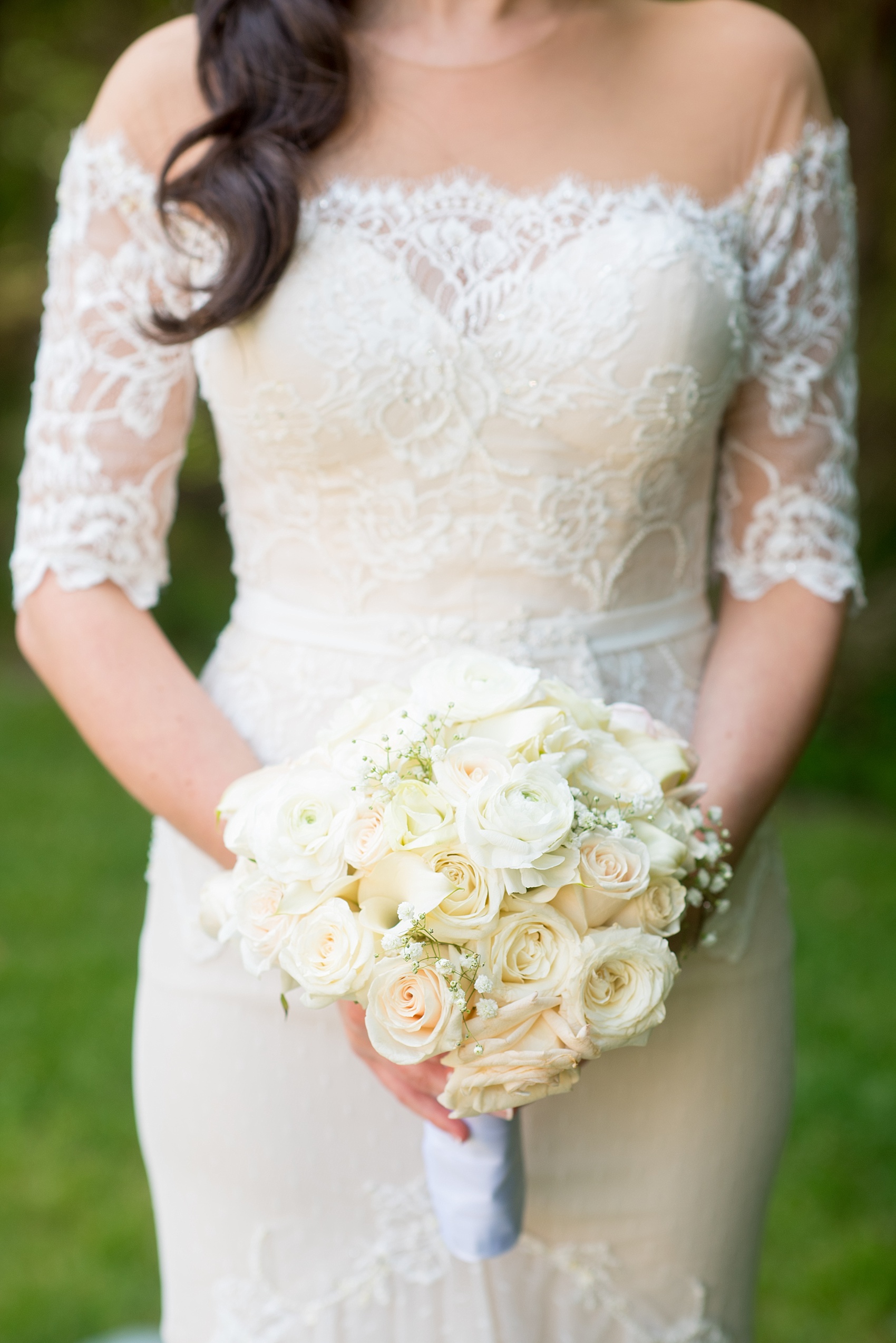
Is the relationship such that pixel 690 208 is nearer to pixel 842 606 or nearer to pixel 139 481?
pixel 842 606

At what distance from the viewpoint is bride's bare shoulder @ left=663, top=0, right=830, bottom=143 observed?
5.92 feet

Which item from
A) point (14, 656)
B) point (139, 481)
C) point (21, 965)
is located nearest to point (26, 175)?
point (14, 656)

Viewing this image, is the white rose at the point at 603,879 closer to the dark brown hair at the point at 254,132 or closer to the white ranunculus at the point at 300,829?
the white ranunculus at the point at 300,829

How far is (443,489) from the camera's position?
5.69ft

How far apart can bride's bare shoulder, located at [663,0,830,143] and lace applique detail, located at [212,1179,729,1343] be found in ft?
4.87

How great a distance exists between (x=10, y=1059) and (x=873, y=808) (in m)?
4.11

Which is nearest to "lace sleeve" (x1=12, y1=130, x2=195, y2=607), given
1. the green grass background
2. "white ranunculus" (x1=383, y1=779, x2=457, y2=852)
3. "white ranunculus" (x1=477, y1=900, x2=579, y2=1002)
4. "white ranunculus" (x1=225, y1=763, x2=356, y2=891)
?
"white ranunculus" (x1=225, y1=763, x2=356, y2=891)

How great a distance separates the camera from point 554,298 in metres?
1.67

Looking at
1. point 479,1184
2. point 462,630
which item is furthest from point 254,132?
point 479,1184

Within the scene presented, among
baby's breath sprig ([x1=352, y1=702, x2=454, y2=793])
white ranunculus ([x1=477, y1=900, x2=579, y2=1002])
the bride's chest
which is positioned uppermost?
the bride's chest

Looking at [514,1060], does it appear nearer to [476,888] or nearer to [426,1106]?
[476,888]

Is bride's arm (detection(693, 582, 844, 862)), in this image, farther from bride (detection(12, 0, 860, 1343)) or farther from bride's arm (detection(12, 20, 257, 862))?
bride's arm (detection(12, 20, 257, 862))

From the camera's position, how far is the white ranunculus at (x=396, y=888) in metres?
1.22

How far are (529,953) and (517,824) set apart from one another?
0.13 meters
